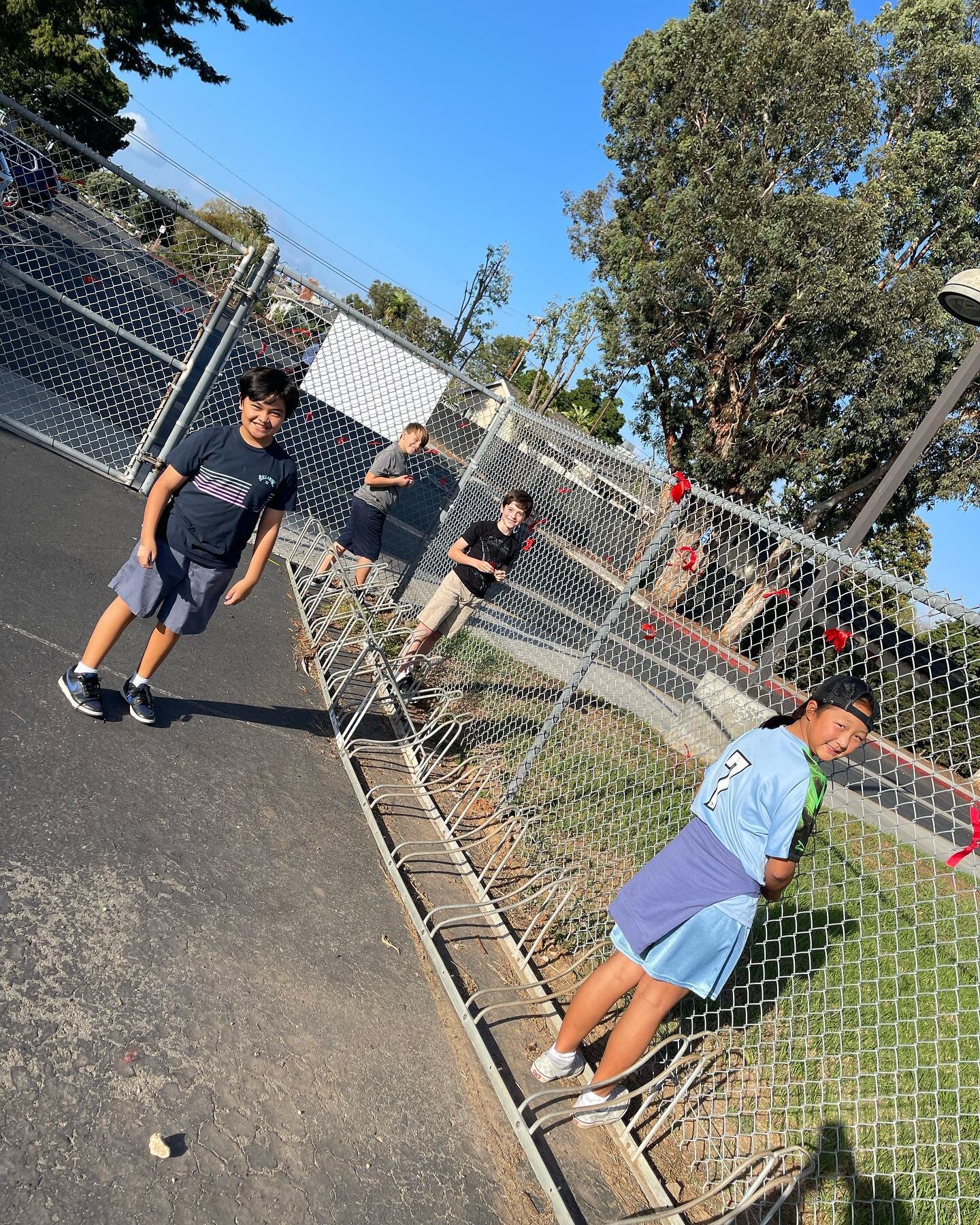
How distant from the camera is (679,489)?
4574 millimetres

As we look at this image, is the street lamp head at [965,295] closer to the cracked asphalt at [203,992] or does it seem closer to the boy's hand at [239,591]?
the boy's hand at [239,591]

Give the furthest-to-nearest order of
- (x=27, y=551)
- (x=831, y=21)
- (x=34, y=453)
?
(x=831, y=21) < (x=34, y=453) < (x=27, y=551)

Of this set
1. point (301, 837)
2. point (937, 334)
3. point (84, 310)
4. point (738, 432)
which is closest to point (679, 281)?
point (738, 432)

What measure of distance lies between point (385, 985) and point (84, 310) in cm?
670

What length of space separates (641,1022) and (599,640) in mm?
2087

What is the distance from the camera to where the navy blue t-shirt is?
4.20m

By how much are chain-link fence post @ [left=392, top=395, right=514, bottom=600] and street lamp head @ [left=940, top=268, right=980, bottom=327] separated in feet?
10.2

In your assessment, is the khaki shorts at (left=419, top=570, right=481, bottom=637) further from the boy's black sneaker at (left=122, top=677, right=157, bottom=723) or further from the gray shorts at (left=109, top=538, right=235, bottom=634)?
the boy's black sneaker at (left=122, top=677, right=157, bottom=723)

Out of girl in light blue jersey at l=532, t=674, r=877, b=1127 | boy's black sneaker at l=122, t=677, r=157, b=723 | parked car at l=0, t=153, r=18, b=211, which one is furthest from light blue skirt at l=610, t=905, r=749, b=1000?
parked car at l=0, t=153, r=18, b=211

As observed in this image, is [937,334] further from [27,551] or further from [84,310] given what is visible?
[27,551]

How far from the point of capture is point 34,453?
7.72 m

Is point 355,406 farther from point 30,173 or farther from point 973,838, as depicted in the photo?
point 973,838

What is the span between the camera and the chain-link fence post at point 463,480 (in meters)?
7.19

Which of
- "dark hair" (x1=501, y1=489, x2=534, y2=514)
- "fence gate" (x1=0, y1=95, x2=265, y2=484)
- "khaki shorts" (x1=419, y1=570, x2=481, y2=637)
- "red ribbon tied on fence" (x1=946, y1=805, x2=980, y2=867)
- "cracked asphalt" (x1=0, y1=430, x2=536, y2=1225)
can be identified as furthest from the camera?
"fence gate" (x1=0, y1=95, x2=265, y2=484)
